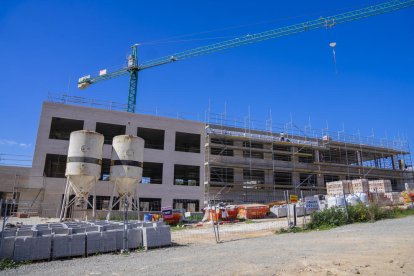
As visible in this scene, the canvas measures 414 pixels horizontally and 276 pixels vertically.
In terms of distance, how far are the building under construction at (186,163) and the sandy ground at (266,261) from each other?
16812 millimetres

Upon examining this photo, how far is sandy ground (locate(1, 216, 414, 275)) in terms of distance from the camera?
7.28 metres

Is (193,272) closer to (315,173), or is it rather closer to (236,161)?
(236,161)

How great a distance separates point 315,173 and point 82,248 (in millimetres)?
35270

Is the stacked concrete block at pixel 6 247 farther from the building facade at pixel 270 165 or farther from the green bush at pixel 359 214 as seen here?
the building facade at pixel 270 165

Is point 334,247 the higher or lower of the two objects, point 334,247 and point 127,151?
the lower

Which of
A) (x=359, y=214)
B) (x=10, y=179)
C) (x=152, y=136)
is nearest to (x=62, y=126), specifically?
(x=10, y=179)

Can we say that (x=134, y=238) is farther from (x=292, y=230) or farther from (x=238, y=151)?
(x=238, y=151)

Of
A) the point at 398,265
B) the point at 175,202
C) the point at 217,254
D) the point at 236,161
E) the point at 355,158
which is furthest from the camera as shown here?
the point at 355,158

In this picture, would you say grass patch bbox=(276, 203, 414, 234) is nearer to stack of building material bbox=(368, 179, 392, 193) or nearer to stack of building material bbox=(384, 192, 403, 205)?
stack of building material bbox=(384, 192, 403, 205)

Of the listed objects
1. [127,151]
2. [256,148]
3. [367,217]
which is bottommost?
[367,217]

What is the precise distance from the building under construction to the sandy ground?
55.2 ft

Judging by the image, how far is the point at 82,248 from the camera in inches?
406

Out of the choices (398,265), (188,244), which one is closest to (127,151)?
(188,244)

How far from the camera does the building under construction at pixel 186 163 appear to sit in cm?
2914
